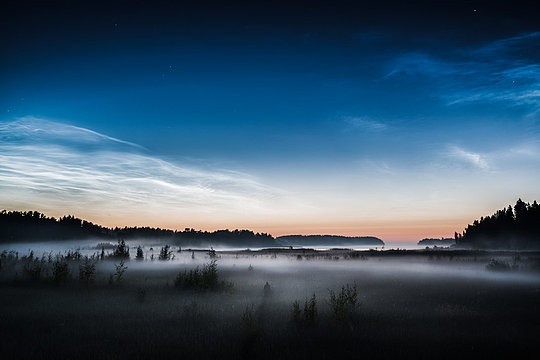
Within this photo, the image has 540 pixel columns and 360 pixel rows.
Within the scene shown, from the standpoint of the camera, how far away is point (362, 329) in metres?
13.5

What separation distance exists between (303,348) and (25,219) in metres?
147

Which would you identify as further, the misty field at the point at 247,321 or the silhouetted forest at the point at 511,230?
the silhouetted forest at the point at 511,230

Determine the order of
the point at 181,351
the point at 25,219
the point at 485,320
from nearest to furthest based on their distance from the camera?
1. the point at 181,351
2. the point at 485,320
3. the point at 25,219

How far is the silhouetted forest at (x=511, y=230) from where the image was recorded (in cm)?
9462

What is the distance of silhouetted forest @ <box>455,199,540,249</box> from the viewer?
310ft

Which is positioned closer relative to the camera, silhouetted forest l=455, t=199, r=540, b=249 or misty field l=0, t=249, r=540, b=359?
misty field l=0, t=249, r=540, b=359

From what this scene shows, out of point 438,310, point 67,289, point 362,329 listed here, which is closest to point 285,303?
point 362,329

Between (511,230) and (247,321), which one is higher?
(511,230)

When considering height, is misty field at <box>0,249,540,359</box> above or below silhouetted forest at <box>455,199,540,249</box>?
below

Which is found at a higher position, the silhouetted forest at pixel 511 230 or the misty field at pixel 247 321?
the silhouetted forest at pixel 511 230

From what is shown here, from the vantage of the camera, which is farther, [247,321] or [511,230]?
[511,230]

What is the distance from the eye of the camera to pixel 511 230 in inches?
4151

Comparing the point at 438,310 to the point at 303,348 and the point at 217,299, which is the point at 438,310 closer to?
the point at 303,348

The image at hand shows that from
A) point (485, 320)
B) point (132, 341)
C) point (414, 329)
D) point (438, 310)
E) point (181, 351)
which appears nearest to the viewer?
point (181, 351)
